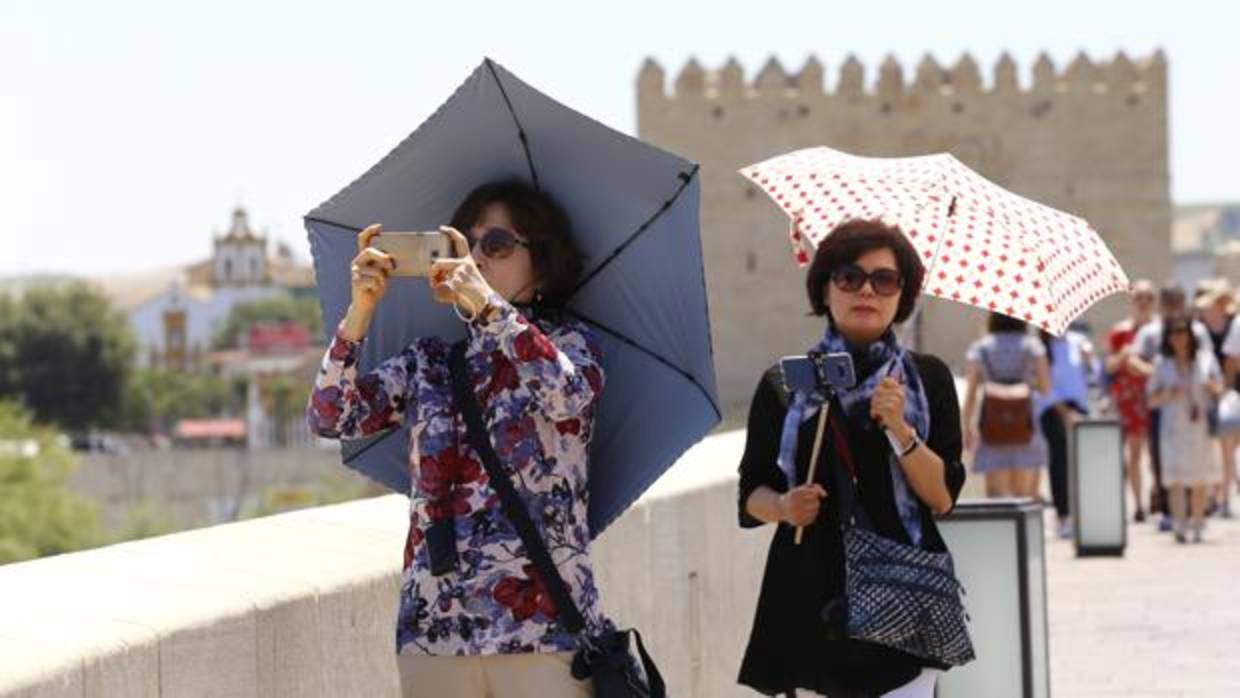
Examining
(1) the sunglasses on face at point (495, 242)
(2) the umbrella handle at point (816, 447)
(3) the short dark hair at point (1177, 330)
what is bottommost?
(2) the umbrella handle at point (816, 447)

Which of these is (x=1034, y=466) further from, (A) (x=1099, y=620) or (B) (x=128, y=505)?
(B) (x=128, y=505)

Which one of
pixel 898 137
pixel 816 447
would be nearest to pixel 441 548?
pixel 816 447

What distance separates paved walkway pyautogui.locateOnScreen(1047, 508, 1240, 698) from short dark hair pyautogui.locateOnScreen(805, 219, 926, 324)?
324cm

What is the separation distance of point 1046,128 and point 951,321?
5.84 metres

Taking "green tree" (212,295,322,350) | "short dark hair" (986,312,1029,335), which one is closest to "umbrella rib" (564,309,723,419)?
"short dark hair" (986,312,1029,335)

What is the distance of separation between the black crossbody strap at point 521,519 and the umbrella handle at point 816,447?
69cm

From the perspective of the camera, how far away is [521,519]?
4.13 metres

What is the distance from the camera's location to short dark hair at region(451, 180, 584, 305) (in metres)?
4.46

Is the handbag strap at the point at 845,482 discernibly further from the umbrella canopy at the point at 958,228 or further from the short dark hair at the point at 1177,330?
the short dark hair at the point at 1177,330

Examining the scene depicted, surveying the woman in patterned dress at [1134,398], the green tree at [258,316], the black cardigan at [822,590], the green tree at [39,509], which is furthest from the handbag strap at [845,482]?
the green tree at [258,316]

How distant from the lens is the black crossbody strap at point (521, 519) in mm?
4133

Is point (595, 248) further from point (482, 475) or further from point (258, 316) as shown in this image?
point (258, 316)

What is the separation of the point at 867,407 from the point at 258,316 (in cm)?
16281

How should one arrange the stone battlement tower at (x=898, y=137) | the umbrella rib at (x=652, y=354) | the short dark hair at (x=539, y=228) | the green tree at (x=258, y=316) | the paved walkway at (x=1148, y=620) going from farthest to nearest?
the green tree at (x=258, y=316), the stone battlement tower at (x=898, y=137), the paved walkway at (x=1148, y=620), the umbrella rib at (x=652, y=354), the short dark hair at (x=539, y=228)
